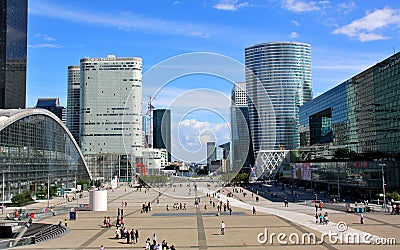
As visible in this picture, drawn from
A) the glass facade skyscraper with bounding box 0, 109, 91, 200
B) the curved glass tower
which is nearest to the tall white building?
the curved glass tower

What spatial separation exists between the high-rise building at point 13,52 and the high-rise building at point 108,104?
25.6 m

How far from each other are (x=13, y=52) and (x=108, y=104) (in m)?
43.0

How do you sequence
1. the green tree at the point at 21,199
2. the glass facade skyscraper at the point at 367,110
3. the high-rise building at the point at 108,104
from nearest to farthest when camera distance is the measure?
1. the green tree at the point at 21,199
2. the glass facade skyscraper at the point at 367,110
3. the high-rise building at the point at 108,104

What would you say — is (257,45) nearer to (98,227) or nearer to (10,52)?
(10,52)

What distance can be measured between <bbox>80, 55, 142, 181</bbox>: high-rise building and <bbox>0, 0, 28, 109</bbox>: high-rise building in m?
25.6

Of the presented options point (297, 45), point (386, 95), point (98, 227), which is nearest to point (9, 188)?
point (98, 227)

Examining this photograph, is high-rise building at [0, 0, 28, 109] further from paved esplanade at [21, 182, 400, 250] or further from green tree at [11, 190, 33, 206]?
paved esplanade at [21, 182, 400, 250]

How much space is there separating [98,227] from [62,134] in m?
58.2

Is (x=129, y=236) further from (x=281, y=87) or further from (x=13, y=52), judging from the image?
(x=281, y=87)

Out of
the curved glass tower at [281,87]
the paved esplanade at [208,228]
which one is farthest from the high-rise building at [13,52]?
the paved esplanade at [208,228]

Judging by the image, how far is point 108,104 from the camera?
183 m

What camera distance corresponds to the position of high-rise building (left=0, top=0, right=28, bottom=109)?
15625 cm

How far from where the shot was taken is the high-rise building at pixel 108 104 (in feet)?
590

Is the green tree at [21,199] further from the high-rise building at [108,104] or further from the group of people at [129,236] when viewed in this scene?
the high-rise building at [108,104]
